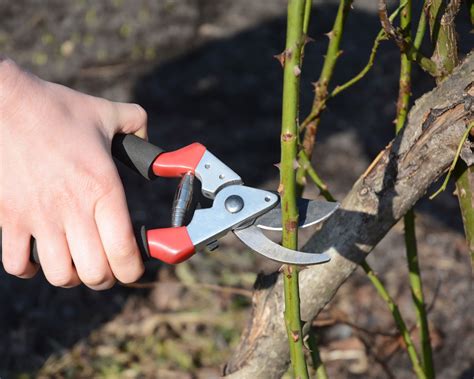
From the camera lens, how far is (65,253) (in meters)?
1.37

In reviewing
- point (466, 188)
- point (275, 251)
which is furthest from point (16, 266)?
point (466, 188)

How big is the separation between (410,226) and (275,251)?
0.48 meters

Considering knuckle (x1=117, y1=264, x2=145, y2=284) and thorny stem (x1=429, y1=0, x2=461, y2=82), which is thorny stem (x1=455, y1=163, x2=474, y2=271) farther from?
knuckle (x1=117, y1=264, x2=145, y2=284)

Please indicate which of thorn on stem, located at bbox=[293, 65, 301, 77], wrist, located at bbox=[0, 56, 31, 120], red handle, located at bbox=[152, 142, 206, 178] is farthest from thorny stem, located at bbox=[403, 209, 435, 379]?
wrist, located at bbox=[0, 56, 31, 120]

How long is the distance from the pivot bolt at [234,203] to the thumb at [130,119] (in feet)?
0.73

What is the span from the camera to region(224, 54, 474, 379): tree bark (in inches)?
52.1

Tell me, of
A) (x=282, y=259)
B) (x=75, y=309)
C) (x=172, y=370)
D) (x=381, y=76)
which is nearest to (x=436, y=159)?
(x=282, y=259)

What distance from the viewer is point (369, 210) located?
1.42m

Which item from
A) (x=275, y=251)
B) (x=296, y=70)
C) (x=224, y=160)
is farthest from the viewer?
(x=224, y=160)

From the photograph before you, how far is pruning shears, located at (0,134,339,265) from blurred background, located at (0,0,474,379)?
0.43m

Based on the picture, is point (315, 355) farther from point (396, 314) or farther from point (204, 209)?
point (204, 209)

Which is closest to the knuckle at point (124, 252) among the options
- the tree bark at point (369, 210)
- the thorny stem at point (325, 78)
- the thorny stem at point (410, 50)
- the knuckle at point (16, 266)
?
the knuckle at point (16, 266)

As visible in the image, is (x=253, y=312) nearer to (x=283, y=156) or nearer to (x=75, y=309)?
(x=283, y=156)

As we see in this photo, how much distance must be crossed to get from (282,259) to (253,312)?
33 centimetres
